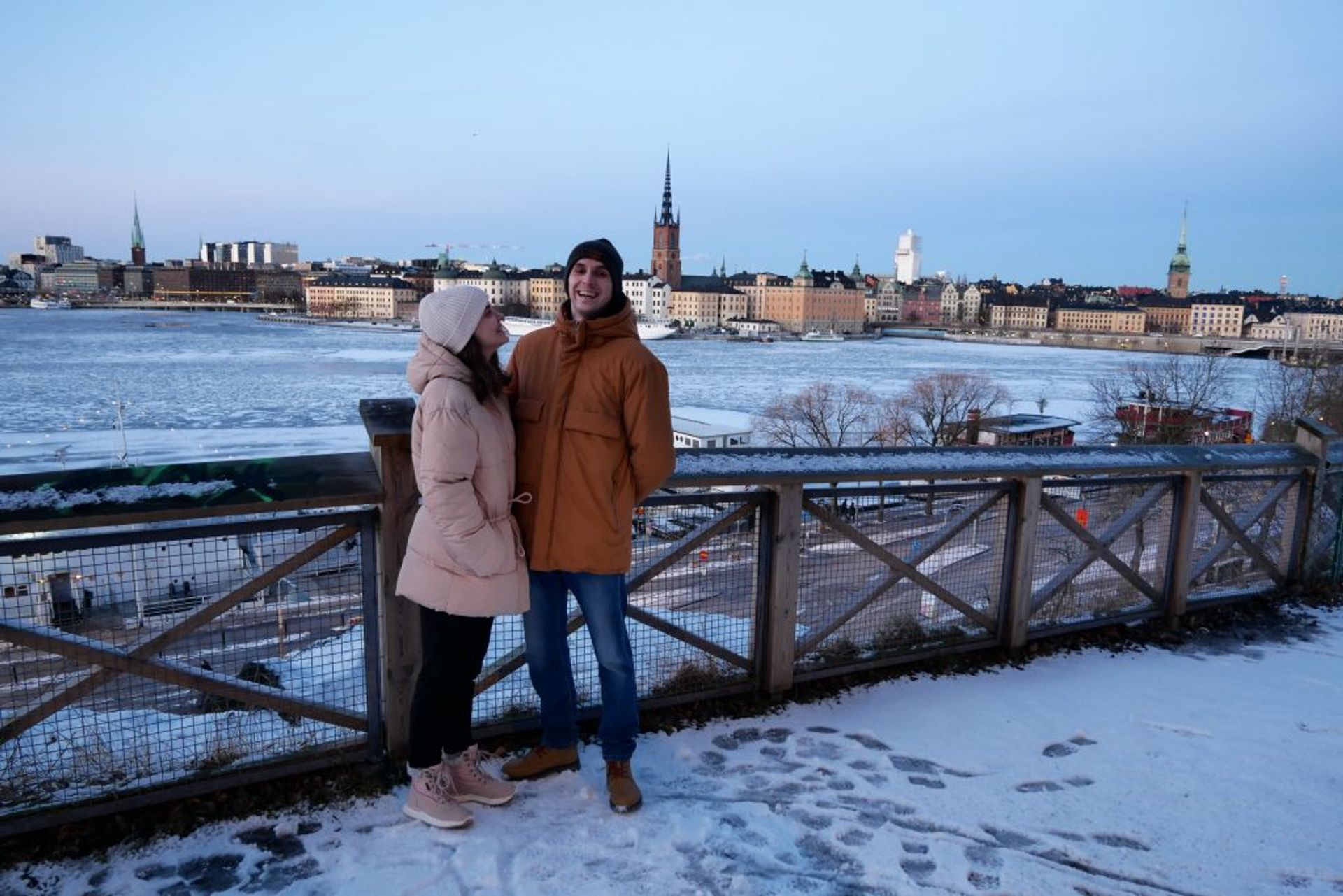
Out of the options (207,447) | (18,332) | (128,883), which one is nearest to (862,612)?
(128,883)

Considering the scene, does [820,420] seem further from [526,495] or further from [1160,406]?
[526,495]

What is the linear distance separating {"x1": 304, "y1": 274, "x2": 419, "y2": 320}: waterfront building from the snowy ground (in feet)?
494

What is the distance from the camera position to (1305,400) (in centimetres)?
3416

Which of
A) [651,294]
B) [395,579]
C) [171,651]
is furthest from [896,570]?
[651,294]

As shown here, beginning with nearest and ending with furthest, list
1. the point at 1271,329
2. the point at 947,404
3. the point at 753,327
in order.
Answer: the point at 947,404
the point at 1271,329
the point at 753,327

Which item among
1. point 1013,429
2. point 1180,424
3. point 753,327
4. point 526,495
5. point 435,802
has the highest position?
point 526,495

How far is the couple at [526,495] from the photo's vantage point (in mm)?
2793

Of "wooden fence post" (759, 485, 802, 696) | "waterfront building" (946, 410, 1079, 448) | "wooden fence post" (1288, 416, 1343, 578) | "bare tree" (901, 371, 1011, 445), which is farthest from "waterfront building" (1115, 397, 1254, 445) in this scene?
"wooden fence post" (759, 485, 802, 696)

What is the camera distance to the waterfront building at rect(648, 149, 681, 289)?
555 ft

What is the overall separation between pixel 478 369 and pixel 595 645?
1048 mm

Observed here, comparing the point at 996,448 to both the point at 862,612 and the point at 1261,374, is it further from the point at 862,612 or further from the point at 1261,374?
the point at 1261,374

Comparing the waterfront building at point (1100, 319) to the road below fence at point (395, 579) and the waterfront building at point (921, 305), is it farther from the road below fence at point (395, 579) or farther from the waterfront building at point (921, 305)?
the road below fence at point (395, 579)

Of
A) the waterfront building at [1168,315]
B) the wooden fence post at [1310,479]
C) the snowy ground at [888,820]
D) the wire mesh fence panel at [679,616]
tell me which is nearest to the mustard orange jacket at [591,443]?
the wire mesh fence panel at [679,616]

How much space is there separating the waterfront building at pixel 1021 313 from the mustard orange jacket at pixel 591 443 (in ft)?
532
